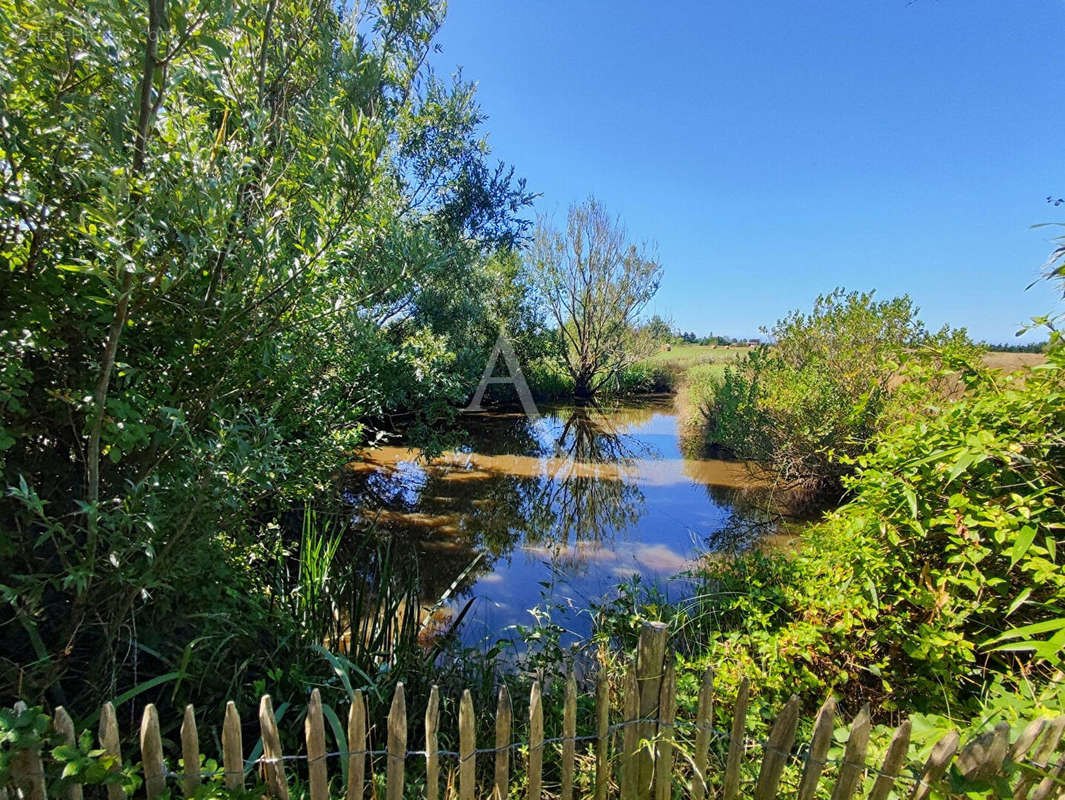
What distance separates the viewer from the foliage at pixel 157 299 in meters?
1.18

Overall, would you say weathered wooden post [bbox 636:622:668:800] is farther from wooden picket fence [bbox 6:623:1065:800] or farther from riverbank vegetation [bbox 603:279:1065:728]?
riverbank vegetation [bbox 603:279:1065:728]

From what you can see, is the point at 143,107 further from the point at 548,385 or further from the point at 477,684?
the point at 548,385

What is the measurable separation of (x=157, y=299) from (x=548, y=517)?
5220 millimetres

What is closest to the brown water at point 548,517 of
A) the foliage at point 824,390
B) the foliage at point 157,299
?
the foliage at point 824,390

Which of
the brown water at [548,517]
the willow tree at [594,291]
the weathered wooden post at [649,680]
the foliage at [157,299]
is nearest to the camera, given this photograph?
the foliage at [157,299]

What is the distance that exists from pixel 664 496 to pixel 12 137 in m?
7.20

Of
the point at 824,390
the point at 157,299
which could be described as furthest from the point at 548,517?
the point at 157,299

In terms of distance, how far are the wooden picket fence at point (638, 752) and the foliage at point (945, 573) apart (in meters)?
0.43

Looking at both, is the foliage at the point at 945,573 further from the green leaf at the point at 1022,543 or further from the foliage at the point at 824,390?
the foliage at the point at 824,390

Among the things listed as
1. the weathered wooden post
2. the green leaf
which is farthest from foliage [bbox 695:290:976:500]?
the weathered wooden post

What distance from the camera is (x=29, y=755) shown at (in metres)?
1.03

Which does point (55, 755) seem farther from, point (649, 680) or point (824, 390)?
point (824, 390)

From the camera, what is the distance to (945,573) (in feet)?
5.86

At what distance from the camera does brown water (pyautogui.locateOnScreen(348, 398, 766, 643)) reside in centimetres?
404
